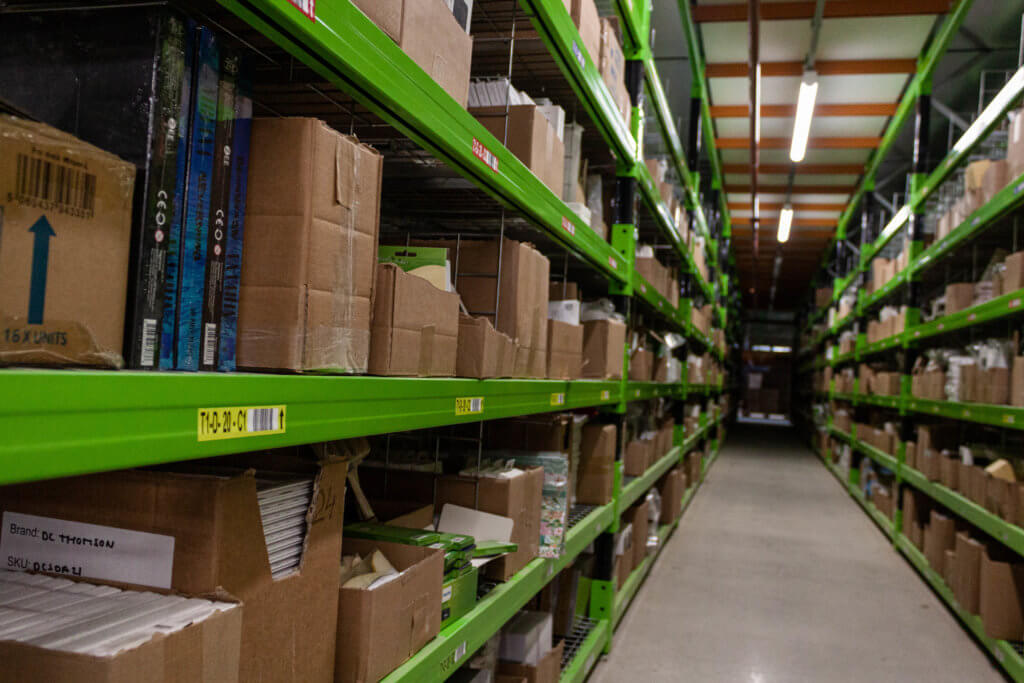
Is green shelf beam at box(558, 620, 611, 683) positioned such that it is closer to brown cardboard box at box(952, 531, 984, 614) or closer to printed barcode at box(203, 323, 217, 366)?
brown cardboard box at box(952, 531, 984, 614)

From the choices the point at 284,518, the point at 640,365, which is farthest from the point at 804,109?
the point at 284,518

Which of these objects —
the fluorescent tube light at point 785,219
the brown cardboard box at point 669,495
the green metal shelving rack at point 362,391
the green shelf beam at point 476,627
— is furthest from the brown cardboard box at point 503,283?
the fluorescent tube light at point 785,219

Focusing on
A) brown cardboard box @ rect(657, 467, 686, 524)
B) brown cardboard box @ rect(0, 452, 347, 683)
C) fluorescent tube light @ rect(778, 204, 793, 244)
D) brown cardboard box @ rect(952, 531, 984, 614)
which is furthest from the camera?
fluorescent tube light @ rect(778, 204, 793, 244)

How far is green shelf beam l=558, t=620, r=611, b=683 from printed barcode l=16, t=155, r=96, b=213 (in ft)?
8.75

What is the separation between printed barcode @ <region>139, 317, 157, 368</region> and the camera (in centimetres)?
97

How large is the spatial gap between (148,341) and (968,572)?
4687 millimetres

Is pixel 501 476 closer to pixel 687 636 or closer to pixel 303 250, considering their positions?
pixel 303 250

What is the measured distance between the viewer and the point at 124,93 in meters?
0.97

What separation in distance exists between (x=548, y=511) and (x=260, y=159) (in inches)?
70.4

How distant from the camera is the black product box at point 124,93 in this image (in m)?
0.97

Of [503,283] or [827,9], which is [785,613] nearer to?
[503,283]

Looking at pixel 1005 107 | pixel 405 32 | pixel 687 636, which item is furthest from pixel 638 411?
pixel 405 32

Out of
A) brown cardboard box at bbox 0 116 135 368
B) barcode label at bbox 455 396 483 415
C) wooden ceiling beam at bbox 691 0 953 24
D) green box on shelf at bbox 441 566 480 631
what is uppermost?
wooden ceiling beam at bbox 691 0 953 24

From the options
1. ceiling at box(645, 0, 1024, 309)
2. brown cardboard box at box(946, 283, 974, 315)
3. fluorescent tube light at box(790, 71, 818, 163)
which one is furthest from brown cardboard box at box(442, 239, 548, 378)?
fluorescent tube light at box(790, 71, 818, 163)
